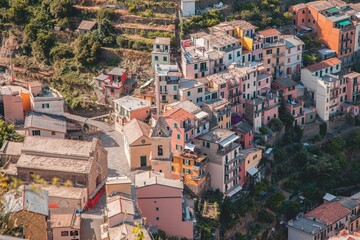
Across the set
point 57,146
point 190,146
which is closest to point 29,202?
point 57,146

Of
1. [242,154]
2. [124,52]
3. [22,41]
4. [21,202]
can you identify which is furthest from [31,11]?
[21,202]

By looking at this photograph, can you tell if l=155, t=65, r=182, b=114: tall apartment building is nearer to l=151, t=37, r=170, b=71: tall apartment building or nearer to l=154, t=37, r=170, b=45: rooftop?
l=151, t=37, r=170, b=71: tall apartment building

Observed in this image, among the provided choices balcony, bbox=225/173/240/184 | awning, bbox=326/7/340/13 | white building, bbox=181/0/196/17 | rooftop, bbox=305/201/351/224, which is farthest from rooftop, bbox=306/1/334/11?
balcony, bbox=225/173/240/184

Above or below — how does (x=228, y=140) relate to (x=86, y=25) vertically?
below

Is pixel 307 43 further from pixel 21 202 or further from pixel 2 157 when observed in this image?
pixel 21 202

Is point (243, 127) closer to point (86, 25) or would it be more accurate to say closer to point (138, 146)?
point (138, 146)

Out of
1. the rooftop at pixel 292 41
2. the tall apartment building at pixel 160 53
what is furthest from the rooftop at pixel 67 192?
the rooftop at pixel 292 41
